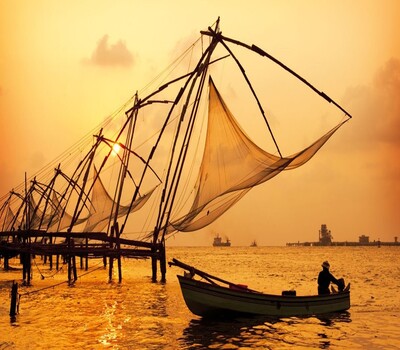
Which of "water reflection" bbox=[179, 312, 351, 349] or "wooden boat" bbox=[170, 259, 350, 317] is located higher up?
"wooden boat" bbox=[170, 259, 350, 317]

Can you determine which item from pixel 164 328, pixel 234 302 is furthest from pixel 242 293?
pixel 164 328

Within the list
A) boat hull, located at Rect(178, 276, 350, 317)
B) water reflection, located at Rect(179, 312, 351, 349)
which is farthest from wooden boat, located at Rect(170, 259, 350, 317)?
water reflection, located at Rect(179, 312, 351, 349)

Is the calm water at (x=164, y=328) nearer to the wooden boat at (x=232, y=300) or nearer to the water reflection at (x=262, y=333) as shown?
the water reflection at (x=262, y=333)

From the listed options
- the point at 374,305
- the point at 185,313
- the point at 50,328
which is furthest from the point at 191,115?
the point at 374,305

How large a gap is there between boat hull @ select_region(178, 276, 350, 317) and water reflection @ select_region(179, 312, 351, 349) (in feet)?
1.20

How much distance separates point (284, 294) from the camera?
21672mm

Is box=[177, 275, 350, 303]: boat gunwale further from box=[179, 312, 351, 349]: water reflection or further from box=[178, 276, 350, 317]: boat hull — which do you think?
box=[179, 312, 351, 349]: water reflection

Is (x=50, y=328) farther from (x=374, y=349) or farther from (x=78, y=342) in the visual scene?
(x=374, y=349)

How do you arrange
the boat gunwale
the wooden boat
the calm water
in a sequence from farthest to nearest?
the wooden boat < the boat gunwale < the calm water

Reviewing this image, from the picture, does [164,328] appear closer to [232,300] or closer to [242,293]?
[232,300]

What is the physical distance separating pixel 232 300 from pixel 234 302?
0.12 m

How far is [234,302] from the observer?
66.8ft

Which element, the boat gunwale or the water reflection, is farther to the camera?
the boat gunwale

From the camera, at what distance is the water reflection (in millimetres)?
17675
